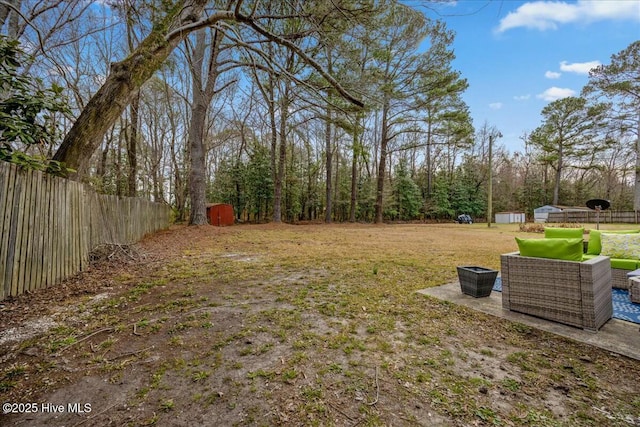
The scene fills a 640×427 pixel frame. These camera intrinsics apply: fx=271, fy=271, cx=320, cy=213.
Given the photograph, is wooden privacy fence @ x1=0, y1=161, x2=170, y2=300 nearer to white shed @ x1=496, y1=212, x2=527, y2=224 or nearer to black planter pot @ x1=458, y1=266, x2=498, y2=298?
black planter pot @ x1=458, y1=266, x2=498, y2=298

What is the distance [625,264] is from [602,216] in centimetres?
2362

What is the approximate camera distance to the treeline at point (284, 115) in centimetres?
381

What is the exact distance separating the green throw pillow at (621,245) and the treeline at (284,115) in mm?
3989

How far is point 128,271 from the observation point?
4148 mm

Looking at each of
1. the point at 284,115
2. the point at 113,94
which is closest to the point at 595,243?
the point at 113,94

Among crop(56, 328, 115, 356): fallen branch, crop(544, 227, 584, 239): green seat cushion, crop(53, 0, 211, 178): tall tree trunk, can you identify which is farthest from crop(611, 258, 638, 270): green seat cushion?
crop(53, 0, 211, 178): tall tree trunk

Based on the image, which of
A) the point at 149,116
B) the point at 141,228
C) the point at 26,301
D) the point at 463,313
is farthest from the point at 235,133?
the point at 463,313

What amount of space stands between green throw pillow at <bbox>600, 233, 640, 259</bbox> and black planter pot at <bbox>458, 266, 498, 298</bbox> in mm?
2220

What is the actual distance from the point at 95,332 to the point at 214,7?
523 centimetres

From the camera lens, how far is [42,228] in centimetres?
314

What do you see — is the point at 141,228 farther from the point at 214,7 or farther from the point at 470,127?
the point at 470,127

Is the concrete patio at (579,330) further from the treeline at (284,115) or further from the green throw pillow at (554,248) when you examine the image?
the treeline at (284,115)

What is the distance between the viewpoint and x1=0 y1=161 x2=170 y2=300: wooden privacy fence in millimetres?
2746

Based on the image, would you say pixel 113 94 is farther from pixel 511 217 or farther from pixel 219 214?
pixel 511 217
